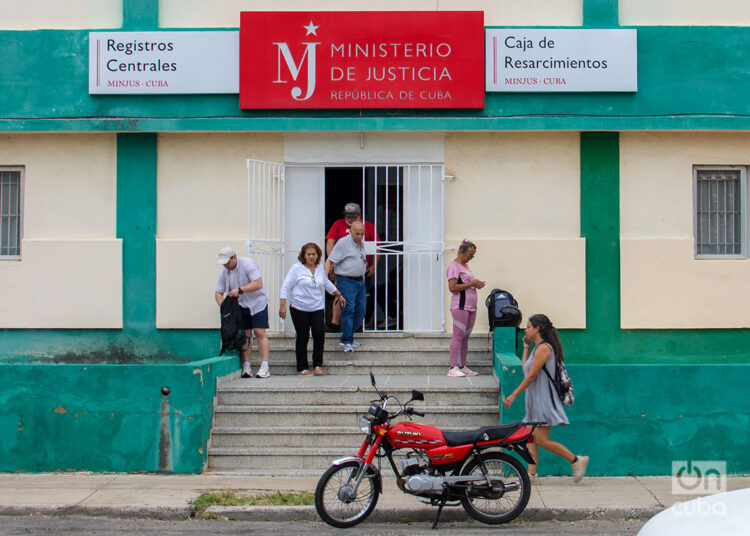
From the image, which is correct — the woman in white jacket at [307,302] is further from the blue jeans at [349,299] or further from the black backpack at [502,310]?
the black backpack at [502,310]

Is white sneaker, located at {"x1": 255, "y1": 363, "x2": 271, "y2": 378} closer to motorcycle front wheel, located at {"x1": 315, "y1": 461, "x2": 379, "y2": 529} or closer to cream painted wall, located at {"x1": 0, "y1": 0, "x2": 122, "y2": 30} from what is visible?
motorcycle front wheel, located at {"x1": 315, "y1": 461, "x2": 379, "y2": 529}

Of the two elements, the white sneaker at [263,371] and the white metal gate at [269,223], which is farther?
the white metal gate at [269,223]

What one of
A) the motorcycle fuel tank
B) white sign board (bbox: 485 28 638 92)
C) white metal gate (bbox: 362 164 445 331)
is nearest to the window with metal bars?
white sign board (bbox: 485 28 638 92)

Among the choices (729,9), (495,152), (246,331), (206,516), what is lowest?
(206,516)

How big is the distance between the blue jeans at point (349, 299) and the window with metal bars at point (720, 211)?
456cm

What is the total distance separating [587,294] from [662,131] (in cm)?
238

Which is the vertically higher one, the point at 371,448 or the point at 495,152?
the point at 495,152

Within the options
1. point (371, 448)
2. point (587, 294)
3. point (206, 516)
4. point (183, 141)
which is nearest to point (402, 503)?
point (371, 448)

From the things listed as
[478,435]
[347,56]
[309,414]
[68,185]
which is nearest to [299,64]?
[347,56]

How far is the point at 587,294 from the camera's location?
10609mm

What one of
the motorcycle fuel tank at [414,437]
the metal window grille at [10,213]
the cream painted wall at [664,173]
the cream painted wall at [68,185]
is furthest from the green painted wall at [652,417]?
the metal window grille at [10,213]

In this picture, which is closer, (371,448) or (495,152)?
(371,448)

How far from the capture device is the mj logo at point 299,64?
10.7m

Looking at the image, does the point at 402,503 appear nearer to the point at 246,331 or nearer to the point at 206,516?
the point at 206,516
